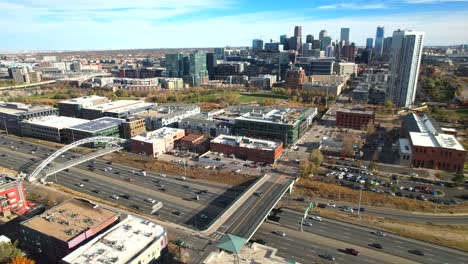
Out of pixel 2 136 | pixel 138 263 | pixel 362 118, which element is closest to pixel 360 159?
pixel 362 118

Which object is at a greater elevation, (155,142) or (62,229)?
(155,142)

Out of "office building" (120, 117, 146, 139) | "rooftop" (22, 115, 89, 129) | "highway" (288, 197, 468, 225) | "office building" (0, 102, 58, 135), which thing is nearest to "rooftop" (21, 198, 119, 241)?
"highway" (288, 197, 468, 225)

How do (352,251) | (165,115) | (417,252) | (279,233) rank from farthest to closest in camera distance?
1. (165,115)
2. (279,233)
3. (352,251)
4. (417,252)

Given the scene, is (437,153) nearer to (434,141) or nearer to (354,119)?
(434,141)

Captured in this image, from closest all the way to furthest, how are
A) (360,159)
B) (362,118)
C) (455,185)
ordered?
(455,185)
(360,159)
(362,118)

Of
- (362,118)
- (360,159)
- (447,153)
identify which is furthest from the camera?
(362,118)

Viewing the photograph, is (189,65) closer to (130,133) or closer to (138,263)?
(130,133)

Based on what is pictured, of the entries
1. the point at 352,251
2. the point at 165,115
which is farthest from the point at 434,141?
the point at 165,115

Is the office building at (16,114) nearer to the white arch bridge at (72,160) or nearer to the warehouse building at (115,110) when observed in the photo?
the warehouse building at (115,110)
